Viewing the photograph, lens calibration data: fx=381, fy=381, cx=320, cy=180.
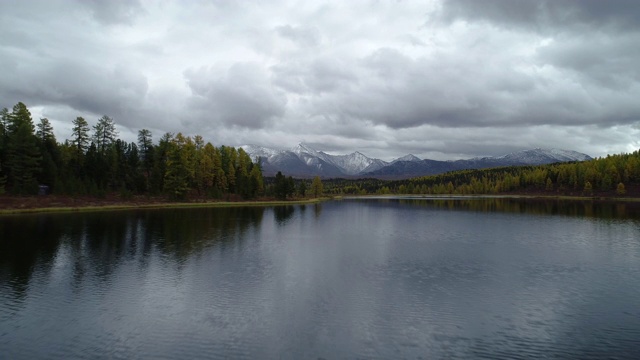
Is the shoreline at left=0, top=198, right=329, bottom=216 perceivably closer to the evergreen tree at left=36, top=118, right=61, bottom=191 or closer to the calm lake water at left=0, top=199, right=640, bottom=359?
the evergreen tree at left=36, top=118, right=61, bottom=191

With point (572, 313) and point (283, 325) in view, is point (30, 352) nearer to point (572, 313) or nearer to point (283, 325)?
point (283, 325)

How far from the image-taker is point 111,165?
117125mm

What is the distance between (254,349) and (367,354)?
6229mm

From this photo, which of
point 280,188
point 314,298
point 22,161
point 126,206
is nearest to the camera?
point 314,298

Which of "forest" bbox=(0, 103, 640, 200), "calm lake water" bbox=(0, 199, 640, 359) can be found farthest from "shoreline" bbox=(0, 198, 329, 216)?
"calm lake water" bbox=(0, 199, 640, 359)

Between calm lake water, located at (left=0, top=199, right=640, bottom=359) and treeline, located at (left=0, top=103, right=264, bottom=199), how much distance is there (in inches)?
1964

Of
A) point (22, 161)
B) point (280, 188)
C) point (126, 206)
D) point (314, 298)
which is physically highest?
point (22, 161)

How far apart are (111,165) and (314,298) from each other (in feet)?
356

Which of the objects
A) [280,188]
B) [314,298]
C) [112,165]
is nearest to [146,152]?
[112,165]

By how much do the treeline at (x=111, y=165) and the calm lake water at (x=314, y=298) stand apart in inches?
1964

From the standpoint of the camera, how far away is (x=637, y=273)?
37.8m

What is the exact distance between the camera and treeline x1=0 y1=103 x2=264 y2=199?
96.9m

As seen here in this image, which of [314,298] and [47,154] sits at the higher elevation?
[47,154]

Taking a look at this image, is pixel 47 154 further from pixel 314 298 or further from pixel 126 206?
pixel 314 298
